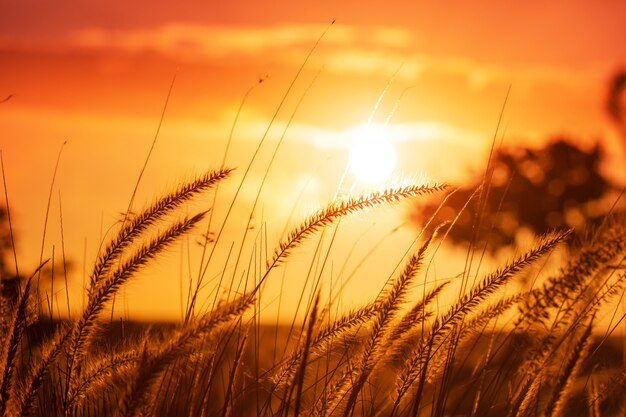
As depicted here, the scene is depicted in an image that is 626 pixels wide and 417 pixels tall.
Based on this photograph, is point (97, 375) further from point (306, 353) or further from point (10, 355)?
point (306, 353)

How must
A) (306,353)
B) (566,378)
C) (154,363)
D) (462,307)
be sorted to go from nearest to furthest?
(154,363), (306,353), (566,378), (462,307)

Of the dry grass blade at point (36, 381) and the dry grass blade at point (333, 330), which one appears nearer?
the dry grass blade at point (36, 381)

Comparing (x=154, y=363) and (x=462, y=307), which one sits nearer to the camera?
(x=154, y=363)

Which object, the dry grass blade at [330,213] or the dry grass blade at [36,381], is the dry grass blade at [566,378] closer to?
the dry grass blade at [330,213]

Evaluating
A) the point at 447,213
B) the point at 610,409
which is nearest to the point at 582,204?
the point at 447,213

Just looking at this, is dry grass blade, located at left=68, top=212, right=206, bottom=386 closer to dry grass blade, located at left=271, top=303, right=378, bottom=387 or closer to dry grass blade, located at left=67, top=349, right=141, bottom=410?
dry grass blade, located at left=67, top=349, right=141, bottom=410

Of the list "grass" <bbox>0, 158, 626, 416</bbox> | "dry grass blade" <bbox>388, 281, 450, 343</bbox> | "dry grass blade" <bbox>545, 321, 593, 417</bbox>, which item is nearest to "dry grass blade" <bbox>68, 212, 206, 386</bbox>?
"grass" <bbox>0, 158, 626, 416</bbox>

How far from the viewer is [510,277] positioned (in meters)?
2.65

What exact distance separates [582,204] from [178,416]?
43.7 metres

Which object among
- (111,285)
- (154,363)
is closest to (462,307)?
(111,285)

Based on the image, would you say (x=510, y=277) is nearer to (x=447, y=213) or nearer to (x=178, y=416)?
(x=178, y=416)

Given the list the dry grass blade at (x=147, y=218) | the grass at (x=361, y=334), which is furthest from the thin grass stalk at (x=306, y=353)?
the dry grass blade at (x=147, y=218)

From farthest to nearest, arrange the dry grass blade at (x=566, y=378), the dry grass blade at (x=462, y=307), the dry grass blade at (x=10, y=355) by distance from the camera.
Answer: the dry grass blade at (x=462, y=307) < the dry grass blade at (x=566, y=378) < the dry grass blade at (x=10, y=355)

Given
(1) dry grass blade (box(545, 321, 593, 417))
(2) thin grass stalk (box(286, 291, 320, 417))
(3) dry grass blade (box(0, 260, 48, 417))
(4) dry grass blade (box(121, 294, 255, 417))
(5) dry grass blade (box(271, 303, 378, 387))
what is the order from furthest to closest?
(5) dry grass blade (box(271, 303, 378, 387))
(1) dry grass blade (box(545, 321, 593, 417))
(3) dry grass blade (box(0, 260, 48, 417))
(2) thin grass stalk (box(286, 291, 320, 417))
(4) dry grass blade (box(121, 294, 255, 417))
